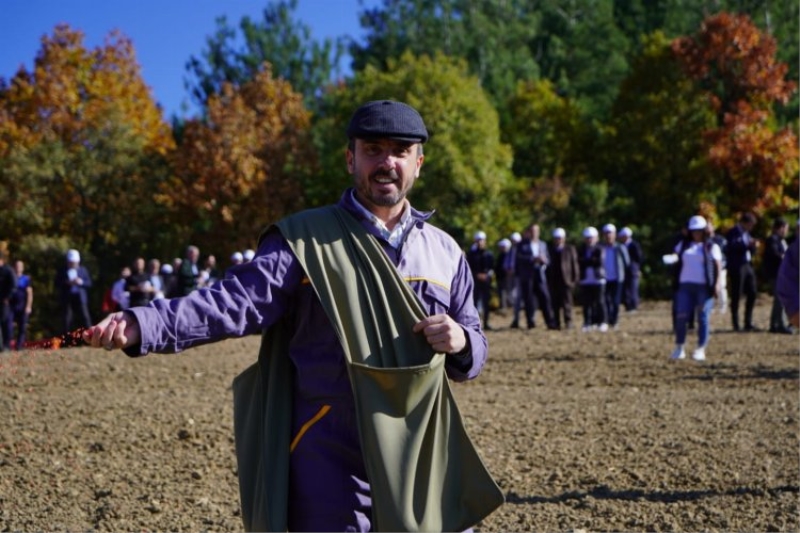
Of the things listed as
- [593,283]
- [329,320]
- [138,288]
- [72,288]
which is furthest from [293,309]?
[72,288]

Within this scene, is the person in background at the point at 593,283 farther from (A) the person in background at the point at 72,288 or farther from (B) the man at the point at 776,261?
(A) the person in background at the point at 72,288

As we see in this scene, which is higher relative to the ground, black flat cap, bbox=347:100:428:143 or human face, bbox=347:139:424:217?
black flat cap, bbox=347:100:428:143

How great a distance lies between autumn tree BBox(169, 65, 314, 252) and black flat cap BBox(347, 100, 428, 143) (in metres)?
31.8

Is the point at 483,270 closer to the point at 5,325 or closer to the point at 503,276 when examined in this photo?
the point at 503,276

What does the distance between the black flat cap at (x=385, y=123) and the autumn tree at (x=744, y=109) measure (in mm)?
29389

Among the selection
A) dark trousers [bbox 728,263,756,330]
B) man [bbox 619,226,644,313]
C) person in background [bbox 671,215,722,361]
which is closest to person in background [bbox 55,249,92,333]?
man [bbox 619,226,644,313]

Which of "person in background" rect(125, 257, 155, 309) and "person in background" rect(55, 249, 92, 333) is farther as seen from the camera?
"person in background" rect(55, 249, 92, 333)

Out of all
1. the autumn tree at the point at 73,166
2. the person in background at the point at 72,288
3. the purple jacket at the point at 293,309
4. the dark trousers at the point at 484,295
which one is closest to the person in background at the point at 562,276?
the dark trousers at the point at 484,295

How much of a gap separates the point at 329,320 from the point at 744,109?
103ft

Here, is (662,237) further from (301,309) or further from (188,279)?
(301,309)

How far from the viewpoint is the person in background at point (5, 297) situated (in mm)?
20719

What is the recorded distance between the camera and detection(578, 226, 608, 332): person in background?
21.4 m

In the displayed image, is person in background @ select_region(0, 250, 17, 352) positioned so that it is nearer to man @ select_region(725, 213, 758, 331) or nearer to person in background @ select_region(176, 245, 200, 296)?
person in background @ select_region(176, 245, 200, 296)

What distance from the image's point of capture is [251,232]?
118ft
